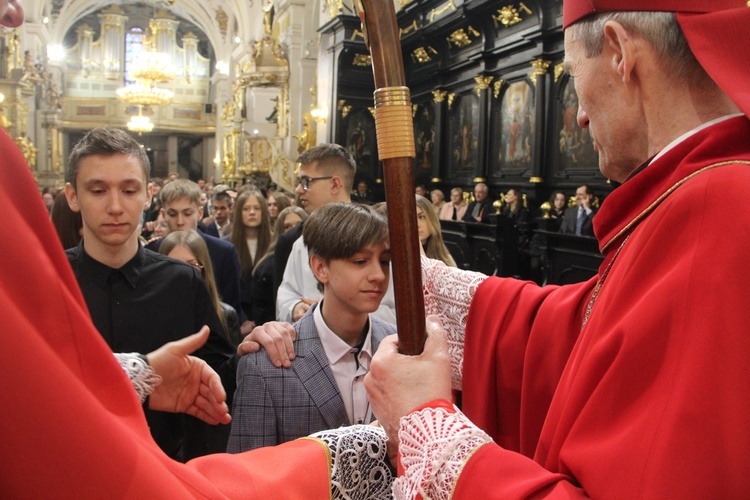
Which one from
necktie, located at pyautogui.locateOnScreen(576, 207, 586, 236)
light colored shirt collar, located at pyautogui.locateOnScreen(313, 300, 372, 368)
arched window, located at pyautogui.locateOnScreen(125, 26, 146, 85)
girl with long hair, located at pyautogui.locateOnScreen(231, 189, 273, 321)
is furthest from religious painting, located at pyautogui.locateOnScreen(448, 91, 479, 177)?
arched window, located at pyautogui.locateOnScreen(125, 26, 146, 85)

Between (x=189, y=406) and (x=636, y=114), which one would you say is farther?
(x=189, y=406)

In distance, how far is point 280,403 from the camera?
6.45ft

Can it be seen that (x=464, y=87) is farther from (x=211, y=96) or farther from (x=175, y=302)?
(x=211, y=96)

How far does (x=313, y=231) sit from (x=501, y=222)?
662 centimetres

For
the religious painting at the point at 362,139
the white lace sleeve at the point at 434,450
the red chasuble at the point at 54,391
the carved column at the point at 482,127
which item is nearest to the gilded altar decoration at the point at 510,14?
the carved column at the point at 482,127

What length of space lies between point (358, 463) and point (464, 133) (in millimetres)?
12533

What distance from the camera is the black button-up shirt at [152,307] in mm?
2355

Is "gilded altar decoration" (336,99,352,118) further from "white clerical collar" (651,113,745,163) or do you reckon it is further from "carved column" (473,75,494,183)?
"white clerical collar" (651,113,745,163)

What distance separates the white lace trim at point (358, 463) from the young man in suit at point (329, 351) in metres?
0.61

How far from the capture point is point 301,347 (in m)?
2.11

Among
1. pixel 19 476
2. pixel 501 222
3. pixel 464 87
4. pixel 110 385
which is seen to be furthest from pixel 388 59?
pixel 464 87

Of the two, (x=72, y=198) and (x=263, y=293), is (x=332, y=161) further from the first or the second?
(x=72, y=198)

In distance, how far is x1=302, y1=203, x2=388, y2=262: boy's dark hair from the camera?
86.4 inches

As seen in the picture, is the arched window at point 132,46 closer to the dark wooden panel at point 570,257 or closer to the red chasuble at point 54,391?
the dark wooden panel at point 570,257
